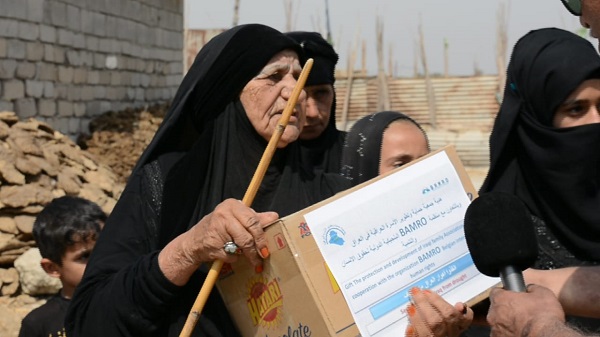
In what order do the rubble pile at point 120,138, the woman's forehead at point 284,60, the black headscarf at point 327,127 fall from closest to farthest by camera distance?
1. the woman's forehead at point 284,60
2. the black headscarf at point 327,127
3. the rubble pile at point 120,138

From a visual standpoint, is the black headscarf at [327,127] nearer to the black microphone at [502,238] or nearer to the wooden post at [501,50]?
the black microphone at [502,238]

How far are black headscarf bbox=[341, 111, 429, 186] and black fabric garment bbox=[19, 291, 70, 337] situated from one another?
4.63 ft

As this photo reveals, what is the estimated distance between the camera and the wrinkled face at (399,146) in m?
2.96

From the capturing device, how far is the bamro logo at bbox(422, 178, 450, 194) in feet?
7.75

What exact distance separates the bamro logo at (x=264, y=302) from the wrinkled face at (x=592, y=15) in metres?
0.95

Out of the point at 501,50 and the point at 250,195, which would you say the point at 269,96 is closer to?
the point at 250,195

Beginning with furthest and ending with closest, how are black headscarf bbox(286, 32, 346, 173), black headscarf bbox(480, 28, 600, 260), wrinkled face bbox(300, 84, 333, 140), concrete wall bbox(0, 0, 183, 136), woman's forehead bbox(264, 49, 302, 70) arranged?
concrete wall bbox(0, 0, 183, 136) → wrinkled face bbox(300, 84, 333, 140) → black headscarf bbox(286, 32, 346, 173) → black headscarf bbox(480, 28, 600, 260) → woman's forehead bbox(264, 49, 302, 70)

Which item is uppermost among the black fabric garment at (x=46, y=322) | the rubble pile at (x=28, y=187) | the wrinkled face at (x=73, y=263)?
the wrinkled face at (x=73, y=263)

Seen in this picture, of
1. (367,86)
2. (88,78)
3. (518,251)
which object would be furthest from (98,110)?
(518,251)

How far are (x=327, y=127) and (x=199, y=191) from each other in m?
2.29

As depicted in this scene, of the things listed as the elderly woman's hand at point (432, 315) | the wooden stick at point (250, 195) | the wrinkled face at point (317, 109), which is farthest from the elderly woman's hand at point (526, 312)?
the wrinkled face at point (317, 109)

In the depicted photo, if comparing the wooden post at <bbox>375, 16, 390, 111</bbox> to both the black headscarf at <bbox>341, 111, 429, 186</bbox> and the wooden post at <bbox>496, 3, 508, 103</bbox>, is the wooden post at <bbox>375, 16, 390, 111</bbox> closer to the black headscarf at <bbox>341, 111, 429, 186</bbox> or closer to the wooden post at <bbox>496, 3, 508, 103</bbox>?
the wooden post at <bbox>496, 3, 508, 103</bbox>

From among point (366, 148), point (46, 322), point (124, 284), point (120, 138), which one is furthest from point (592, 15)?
point (120, 138)

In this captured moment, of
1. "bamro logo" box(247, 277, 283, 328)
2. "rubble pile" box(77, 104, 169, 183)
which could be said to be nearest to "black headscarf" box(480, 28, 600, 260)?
"bamro logo" box(247, 277, 283, 328)
